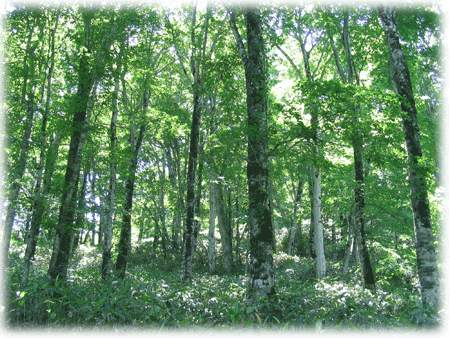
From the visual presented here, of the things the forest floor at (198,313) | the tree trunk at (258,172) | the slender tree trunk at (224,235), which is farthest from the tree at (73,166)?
the slender tree trunk at (224,235)

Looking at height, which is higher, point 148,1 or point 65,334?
point 148,1

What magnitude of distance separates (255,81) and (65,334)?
5.95 meters

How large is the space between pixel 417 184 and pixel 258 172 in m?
3.50

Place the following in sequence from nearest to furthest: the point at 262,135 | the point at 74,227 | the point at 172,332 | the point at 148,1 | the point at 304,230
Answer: the point at 172,332 → the point at 262,135 → the point at 74,227 → the point at 148,1 → the point at 304,230

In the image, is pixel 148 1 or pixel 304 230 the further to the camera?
pixel 304 230

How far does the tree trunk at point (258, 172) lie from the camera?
6.33 m

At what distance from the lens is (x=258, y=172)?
275 inches

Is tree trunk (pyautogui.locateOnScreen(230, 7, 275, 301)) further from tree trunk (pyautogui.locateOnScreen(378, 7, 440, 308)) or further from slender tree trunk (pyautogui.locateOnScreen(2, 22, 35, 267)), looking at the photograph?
slender tree trunk (pyautogui.locateOnScreen(2, 22, 35, 267))

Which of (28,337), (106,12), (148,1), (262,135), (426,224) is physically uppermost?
(148,1)

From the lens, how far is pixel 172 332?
419cm

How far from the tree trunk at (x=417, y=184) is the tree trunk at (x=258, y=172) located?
296cm

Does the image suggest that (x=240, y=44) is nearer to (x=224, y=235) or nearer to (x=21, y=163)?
(x=21, y=163)

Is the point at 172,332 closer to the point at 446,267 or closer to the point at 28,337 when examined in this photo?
the point at 28,337

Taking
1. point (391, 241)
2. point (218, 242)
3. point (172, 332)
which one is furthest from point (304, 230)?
point (172, 332)
